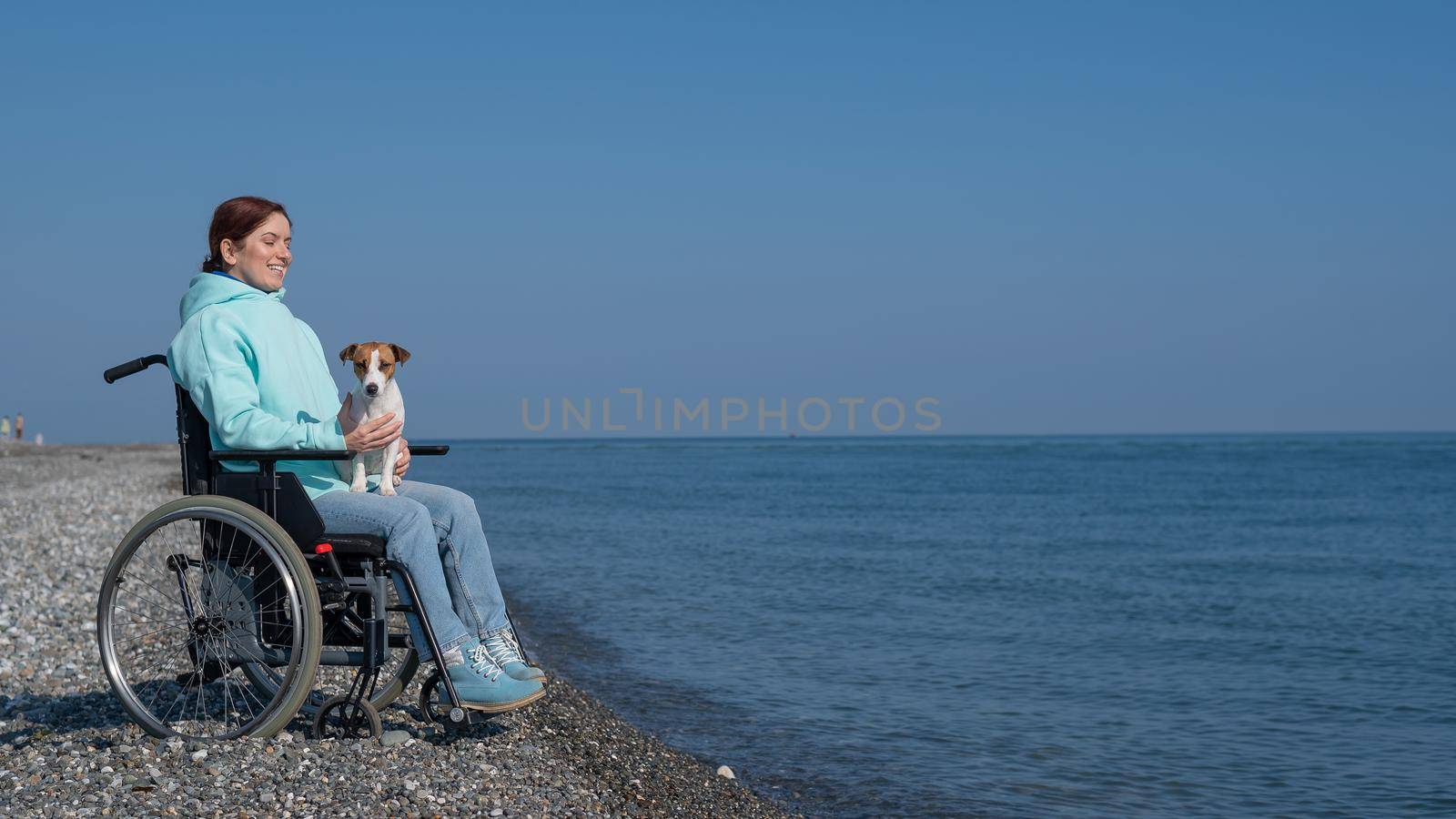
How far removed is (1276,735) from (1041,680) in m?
1.66

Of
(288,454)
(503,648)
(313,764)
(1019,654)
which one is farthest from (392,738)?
(1019,654)

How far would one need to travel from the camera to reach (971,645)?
9.23 metres

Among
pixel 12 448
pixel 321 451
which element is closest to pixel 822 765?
pixel 321 451

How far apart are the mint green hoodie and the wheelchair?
81mm

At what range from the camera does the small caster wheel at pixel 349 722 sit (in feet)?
13.4

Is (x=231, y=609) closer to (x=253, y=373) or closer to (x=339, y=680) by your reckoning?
(x=253, y=373)

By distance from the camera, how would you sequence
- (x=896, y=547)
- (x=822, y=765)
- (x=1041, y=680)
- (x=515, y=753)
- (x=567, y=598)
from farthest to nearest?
(x=896, y=547)
(x=567, y=598)
(x=1041, y=680)
(x=822, y=765)
(x=515, y=753)

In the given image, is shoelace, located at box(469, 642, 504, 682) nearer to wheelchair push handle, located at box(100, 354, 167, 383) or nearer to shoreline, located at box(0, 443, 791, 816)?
shoreline, located at box(0, 443, 791, 816)

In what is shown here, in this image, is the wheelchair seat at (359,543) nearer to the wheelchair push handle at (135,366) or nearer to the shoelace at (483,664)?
the shoelace at (483,664)

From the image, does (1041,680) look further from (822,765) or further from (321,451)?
(321,451)

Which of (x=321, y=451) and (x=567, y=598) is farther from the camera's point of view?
(x=567, y=598)

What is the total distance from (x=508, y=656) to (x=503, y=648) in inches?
1.3

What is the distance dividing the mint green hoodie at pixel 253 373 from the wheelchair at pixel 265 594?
3.2 inches

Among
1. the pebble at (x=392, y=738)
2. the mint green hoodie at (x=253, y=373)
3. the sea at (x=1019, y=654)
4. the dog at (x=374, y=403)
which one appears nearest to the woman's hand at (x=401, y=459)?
the dog at (x=374, y=403)
